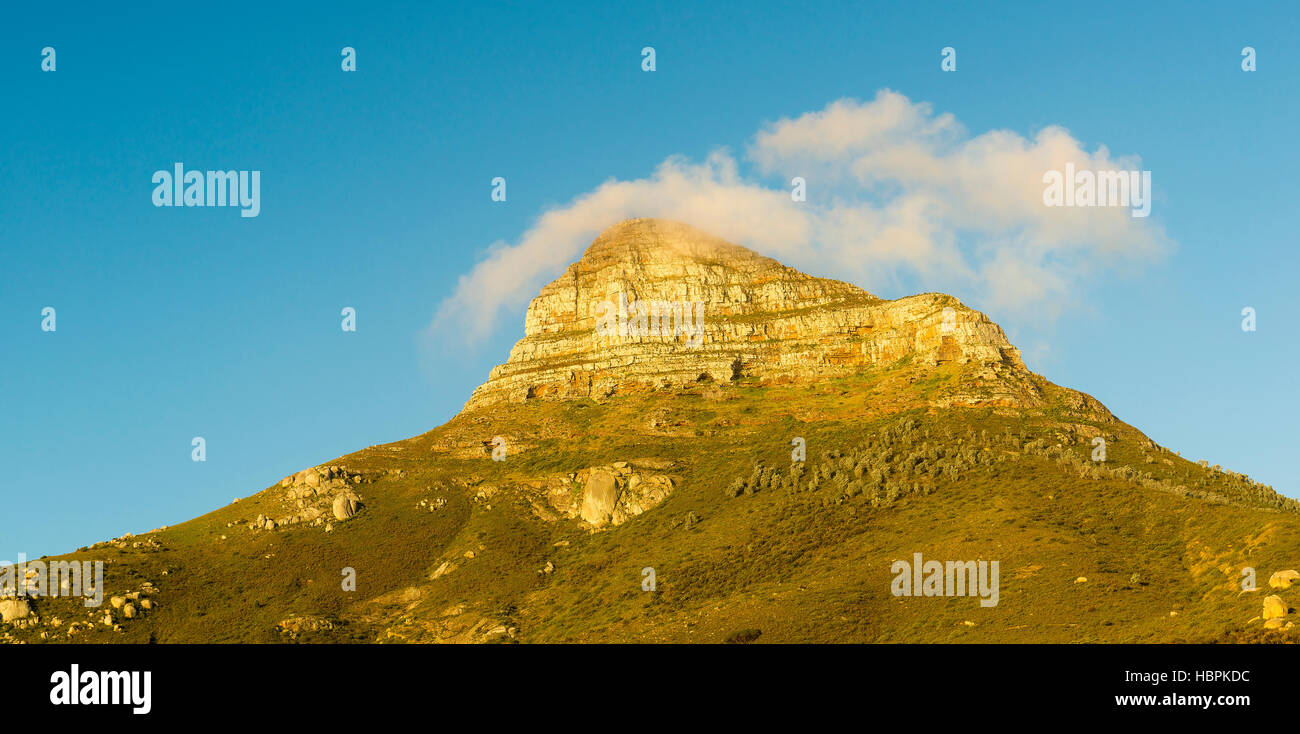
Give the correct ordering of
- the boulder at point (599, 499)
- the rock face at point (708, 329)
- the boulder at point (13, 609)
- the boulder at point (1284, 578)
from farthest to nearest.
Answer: the rock face at point (708, 329), the boulder at point (599, 499), the boulder at point (13, 609), the boulder at point (1284, 578)

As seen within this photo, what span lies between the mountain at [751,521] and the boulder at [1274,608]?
0.19 meters

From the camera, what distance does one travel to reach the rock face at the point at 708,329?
511ft

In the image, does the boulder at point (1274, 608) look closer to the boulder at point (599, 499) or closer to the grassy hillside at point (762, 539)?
the grassy hillside at point (762, 539)

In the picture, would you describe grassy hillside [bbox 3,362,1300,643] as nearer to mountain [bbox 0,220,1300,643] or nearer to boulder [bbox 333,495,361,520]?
mountain [bbox 0,220,1300,643]

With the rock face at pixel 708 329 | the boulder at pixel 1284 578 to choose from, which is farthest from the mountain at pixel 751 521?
the rock face at pixel 708 329

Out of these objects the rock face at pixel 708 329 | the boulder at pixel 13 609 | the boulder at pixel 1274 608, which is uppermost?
the rock face at pixel 708 329

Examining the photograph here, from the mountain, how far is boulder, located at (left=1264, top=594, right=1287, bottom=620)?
0.19m

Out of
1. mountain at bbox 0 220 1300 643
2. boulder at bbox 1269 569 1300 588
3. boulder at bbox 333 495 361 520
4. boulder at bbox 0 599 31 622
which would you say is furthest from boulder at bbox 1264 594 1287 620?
boulder at bbox 0 599 31 622

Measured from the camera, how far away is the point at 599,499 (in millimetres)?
129625

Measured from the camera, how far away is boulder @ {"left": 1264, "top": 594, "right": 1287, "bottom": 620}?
70037 mm

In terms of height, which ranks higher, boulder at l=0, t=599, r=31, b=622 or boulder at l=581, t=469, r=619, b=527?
boulder at l=581, t=469, r=619, b=527
